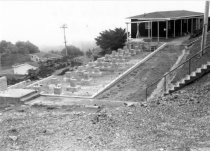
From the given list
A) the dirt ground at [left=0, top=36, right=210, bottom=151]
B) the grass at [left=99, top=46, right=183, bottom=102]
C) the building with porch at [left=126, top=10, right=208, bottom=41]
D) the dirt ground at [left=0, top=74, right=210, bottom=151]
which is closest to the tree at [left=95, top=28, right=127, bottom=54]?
the building with porch at [left=126, top=10, right=208, bottom=41]

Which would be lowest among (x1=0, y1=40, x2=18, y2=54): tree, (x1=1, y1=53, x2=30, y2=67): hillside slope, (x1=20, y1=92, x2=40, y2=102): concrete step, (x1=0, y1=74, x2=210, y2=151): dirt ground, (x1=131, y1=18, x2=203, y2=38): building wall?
(x1=1, y1=53, x2=30, y2=67): hillside slope

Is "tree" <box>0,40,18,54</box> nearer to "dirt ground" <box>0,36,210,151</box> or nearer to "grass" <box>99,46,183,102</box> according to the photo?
"grass" <box>99,46,183,102</box>

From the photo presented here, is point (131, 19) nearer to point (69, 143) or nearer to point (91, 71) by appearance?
point (91, 71)

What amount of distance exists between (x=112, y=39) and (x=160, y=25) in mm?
6131

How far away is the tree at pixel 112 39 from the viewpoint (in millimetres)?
34219

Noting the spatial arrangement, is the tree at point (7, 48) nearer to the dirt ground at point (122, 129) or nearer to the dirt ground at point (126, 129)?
the dirt ground at point (126, 129)

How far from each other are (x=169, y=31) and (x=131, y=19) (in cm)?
455

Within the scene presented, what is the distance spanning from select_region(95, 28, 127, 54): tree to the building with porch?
1.54 metres

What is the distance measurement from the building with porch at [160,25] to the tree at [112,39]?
154 cm

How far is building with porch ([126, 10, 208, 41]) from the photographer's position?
101ft

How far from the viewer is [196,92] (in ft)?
37.7

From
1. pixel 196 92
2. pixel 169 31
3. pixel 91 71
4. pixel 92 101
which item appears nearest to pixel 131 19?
pixel 169 31

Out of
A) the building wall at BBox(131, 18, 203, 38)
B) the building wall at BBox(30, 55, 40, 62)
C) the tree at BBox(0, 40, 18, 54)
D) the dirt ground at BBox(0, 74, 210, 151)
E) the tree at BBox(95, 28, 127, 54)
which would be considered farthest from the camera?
the tree at BBox(0, 40, 18, 54)

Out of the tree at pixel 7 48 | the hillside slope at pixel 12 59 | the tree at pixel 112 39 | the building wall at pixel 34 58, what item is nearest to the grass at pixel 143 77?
the tree at pixel 112 39
